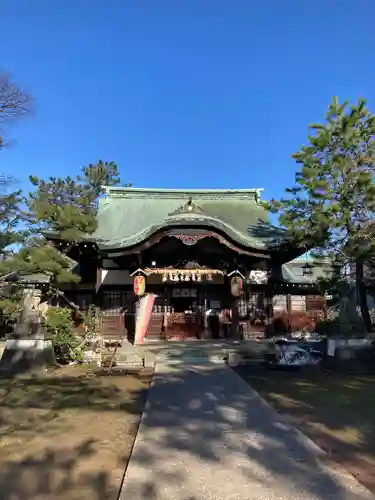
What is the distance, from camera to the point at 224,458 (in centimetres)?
453

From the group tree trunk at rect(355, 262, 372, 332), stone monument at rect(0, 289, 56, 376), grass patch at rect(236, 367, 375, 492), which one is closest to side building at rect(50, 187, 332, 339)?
tree trunk at rect(355, 262, 372, 332)

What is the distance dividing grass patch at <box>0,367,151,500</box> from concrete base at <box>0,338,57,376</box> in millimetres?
1059

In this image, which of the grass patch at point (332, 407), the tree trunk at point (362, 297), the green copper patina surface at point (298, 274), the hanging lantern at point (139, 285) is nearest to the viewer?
the grass patch at point (332, 407)

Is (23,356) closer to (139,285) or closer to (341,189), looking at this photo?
(139,285)

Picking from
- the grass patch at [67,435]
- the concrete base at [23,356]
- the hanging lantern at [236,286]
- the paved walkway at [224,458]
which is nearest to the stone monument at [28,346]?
the concrete base at [23,356]

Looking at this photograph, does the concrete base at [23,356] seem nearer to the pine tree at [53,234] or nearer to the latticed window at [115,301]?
the pine tree at [53,234]

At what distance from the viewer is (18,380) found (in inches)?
395

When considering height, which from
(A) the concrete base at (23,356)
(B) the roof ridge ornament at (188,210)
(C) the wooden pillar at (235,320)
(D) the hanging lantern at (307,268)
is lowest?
(A) the concrete base at (23,356)

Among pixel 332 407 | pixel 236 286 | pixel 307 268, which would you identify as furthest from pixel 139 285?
pixel 332 407

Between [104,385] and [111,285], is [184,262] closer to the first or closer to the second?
[111,285]

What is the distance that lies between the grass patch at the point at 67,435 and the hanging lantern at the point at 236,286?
26.3 ft

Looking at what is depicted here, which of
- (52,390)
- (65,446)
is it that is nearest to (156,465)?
(65,446)

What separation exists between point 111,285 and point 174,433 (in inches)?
526

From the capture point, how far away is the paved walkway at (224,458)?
367cm
